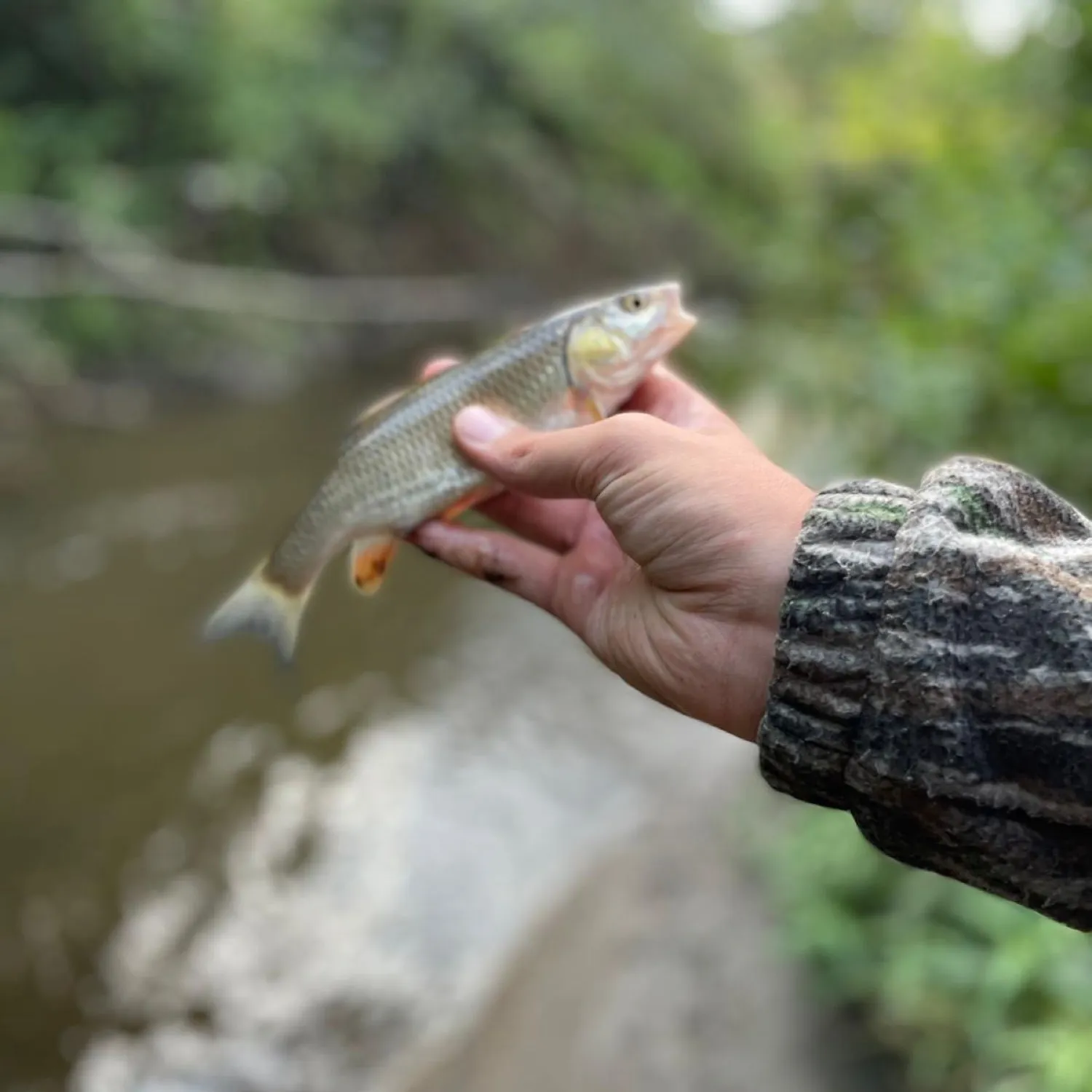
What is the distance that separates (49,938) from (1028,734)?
17.6 feet

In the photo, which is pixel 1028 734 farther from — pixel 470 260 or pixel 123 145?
pixel 470 260

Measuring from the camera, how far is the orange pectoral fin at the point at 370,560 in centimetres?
296

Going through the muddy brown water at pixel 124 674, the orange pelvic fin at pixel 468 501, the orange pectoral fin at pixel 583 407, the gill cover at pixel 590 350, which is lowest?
the muddy brown water at pixel 124 674

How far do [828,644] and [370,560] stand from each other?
164cm

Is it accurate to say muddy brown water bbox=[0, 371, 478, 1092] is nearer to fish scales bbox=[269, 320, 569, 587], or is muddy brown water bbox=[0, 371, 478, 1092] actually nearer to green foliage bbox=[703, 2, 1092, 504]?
fish scales bbox=[269, 320, 569, 587]

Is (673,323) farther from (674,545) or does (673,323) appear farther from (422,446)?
(674,545)

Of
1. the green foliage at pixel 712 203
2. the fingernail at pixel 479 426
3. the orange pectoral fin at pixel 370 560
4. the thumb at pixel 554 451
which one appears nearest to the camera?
the thumb at pixel 554 451

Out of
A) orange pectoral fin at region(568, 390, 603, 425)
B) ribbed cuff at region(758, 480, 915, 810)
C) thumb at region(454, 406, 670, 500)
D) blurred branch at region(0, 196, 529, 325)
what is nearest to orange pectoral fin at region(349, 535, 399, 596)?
thumb at region(454, 406, 670, 500)

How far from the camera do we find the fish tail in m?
2.86

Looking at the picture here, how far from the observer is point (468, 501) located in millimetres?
2918

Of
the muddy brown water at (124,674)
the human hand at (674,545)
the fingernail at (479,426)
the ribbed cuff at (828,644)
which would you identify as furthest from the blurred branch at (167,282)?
the ribbed cuff at (828,644)

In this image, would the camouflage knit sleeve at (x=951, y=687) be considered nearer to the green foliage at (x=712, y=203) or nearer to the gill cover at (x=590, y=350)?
the gill cover at (x=590, y=350)

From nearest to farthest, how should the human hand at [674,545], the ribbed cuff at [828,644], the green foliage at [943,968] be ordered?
the ribbed cuff at [828,644], the human hand at [674,545], the green foliage at [943,968]

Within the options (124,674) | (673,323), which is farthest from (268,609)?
(124,674)
